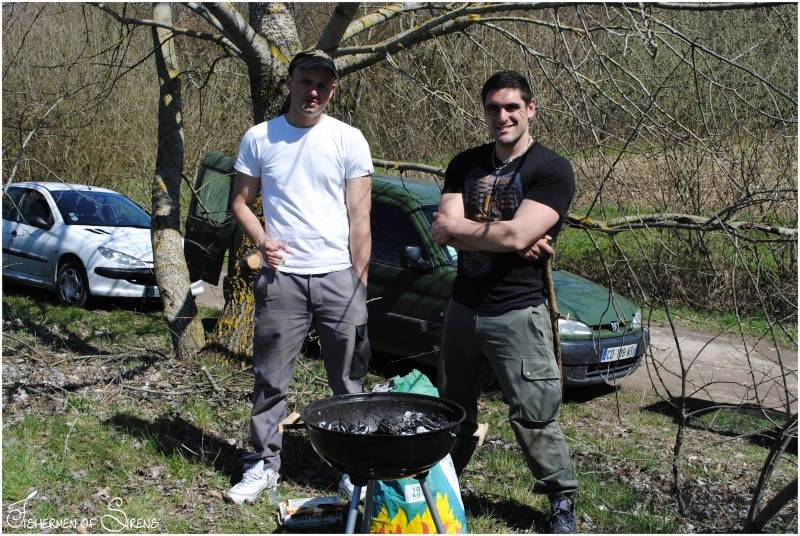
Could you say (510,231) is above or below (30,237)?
above

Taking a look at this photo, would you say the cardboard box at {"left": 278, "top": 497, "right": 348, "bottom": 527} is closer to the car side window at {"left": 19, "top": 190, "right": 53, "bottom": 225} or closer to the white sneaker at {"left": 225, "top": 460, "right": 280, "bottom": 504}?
the white sneaker at {"left": 225, "top": 460, "right": 280, "bottom": 504}

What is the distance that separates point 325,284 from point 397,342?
295 centimetres

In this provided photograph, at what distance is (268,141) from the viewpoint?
4.20 m

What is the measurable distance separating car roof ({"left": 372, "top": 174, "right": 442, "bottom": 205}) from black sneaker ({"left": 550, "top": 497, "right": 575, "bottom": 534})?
3791 millimetres

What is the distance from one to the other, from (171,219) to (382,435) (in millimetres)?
4374

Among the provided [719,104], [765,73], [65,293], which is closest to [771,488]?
[719,104]

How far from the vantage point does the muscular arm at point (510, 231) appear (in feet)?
12.3

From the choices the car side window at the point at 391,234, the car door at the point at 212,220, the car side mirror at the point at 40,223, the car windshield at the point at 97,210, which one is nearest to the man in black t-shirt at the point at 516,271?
the car side window at the point at 391,234

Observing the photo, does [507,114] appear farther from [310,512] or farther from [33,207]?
[33,207]

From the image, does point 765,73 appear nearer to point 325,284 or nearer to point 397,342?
point 397,342

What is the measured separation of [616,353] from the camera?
6840 millimetres

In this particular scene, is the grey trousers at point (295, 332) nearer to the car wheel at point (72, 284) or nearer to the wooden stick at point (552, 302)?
the wooden stick at point (552, 302)

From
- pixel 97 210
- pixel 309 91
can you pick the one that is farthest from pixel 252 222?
pixel 97 210

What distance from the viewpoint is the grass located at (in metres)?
4.28
